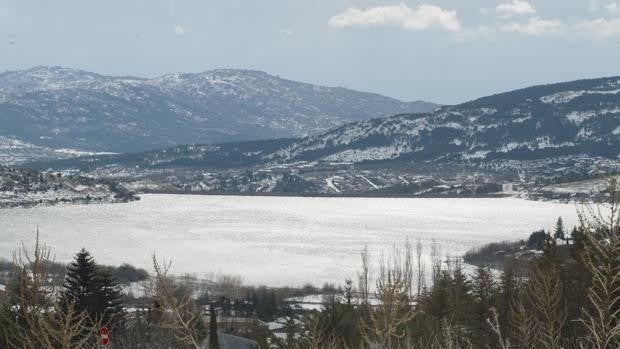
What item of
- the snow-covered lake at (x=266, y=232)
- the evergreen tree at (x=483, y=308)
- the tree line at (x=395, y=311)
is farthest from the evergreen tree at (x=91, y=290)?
the snow-covered lake at (x=266, y=232)

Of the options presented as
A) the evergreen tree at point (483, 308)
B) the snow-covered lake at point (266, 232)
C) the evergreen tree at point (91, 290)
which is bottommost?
the snow-covered lake at point (266, 232)

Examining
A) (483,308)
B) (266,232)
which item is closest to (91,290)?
(483,308)

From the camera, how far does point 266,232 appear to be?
451 feet

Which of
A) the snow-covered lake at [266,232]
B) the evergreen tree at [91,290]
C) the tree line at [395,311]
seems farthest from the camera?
the snow-covered lake at [266,232]

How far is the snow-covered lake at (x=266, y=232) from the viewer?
99.1 m

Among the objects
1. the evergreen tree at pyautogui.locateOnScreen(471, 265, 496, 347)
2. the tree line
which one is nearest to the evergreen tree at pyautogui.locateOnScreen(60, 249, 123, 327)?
the tree line

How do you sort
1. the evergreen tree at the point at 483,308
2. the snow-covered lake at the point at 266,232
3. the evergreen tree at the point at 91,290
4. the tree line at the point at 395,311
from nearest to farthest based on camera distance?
the tree line at the point at 395,311 < the evergreen tree at the point at 483,308 < the evergreen tree at the point at 91,290 < the snow-covered lake at the point at 266,232

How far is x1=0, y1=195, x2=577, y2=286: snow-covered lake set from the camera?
99.1 meters

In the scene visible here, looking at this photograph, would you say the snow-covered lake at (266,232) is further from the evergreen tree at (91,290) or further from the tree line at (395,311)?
the evergreen tree at (91,290)

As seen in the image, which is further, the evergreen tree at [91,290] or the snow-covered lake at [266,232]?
the snow-covered lake at [266,232]

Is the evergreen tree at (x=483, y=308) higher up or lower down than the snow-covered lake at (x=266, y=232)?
higher up

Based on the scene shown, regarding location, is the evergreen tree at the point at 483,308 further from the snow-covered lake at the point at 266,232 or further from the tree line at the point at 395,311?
the snow-covered lake at the point at 266,232

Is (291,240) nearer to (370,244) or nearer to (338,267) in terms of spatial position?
(370,244)

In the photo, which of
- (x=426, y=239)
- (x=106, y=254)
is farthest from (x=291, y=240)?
(x=106, y=254)
